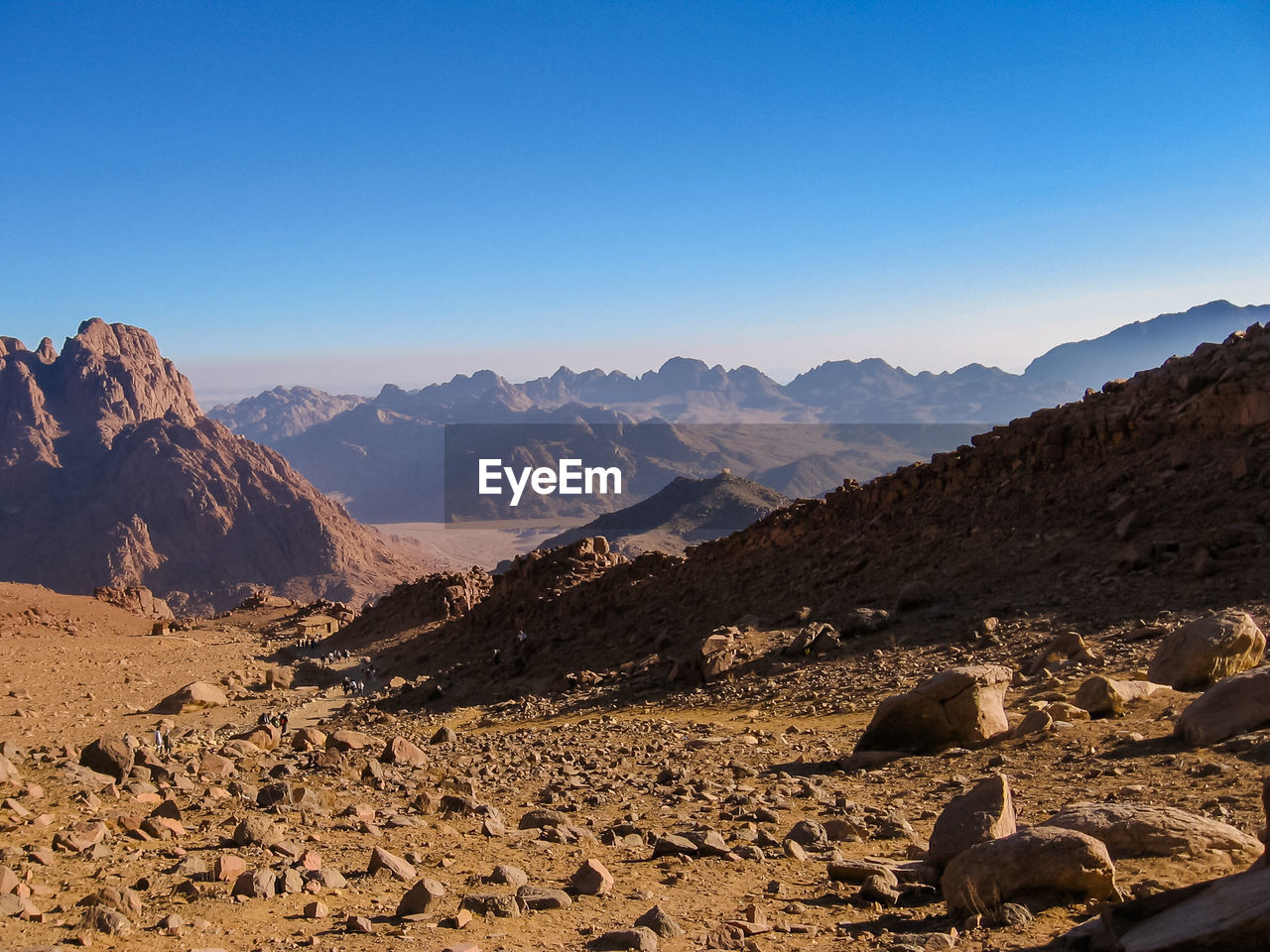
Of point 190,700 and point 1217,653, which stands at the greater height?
point 1217,653

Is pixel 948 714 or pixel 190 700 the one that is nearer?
pixel 948 714

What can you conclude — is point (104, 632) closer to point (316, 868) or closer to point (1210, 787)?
point (316, 868)

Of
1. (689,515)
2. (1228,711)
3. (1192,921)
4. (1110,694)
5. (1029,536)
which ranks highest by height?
(1029,536)

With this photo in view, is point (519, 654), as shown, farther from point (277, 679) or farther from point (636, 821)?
point (636, 821)

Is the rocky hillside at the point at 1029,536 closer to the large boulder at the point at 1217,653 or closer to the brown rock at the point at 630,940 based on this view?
the large boulder at the point at 1217,653

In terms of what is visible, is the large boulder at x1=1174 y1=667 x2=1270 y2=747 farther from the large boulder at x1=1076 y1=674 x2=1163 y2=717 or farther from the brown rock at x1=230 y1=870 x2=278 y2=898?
the brown rock at x1=230 y1=870 x2=278 y2=898

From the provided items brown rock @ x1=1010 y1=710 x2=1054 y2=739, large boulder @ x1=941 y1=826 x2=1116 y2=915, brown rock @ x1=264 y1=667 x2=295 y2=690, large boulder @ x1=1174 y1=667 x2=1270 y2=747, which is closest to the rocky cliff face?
brown rock @ x1=264 y1=667 x2=295 y2=690

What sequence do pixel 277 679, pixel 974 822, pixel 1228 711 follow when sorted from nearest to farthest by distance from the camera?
1. pixel 974 822
2. pixel 1228 711
3. pixel 277 679

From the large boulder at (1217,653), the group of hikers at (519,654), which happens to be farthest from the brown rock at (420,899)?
the group of hikers at (519,654)

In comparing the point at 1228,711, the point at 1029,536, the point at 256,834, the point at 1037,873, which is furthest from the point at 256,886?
the point at 1029,536
